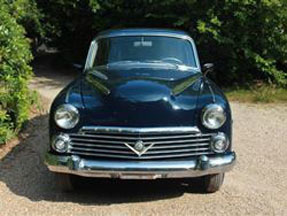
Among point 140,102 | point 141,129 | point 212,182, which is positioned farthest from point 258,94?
point 141,129

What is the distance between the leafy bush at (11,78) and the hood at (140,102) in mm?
1964

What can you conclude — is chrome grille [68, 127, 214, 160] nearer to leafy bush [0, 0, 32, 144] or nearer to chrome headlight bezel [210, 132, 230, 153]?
chrome headlight bezel [210, 132, 230, 153]

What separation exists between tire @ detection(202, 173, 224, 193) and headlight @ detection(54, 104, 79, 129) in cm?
152

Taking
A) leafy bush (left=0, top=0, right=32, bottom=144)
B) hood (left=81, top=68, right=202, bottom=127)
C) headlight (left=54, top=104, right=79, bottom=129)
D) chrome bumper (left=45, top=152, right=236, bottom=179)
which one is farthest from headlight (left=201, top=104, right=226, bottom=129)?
leafy bush (left=0, top=0, right=32, bottom=144)

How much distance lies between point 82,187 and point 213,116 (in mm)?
1689

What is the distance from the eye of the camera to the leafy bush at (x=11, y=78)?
23.5ft

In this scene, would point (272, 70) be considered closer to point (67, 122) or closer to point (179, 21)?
point (179, 21)

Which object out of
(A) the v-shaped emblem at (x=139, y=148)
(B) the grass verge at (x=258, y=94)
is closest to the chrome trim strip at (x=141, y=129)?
(A) the v-shaped emblem at (x=139, y=148)

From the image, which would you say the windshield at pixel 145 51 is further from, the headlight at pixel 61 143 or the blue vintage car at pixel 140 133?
the headlight at pixel 61 143

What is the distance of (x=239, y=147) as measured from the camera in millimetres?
7574

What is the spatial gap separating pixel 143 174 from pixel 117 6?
1060cm

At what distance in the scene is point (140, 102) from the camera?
516cm

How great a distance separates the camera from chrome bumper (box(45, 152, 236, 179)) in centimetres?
500

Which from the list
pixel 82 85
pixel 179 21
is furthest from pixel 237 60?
pixel 82 85
